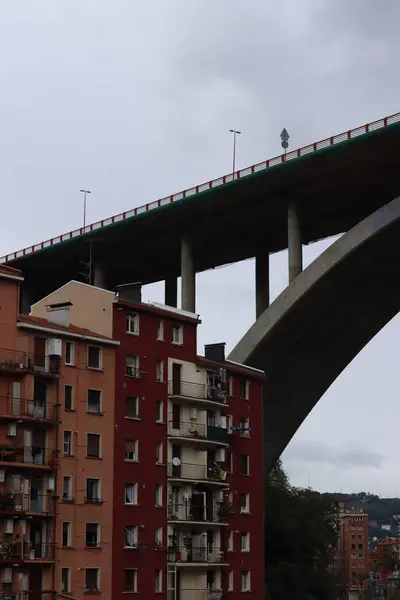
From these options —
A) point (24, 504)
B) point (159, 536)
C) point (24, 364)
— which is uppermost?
point (24, 364)

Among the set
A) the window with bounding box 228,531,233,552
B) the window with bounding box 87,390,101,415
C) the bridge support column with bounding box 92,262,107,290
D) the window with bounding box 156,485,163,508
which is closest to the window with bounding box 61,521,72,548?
the window with bounding box 87,390,101,415

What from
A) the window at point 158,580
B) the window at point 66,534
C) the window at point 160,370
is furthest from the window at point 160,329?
the window at point 66,534

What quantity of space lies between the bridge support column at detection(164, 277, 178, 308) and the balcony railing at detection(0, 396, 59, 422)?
27.1 meters

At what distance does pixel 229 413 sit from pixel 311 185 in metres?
11.3

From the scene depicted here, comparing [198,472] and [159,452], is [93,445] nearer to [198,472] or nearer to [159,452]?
[159,452]

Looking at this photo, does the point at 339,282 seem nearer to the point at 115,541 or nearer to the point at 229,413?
the point at 229,413

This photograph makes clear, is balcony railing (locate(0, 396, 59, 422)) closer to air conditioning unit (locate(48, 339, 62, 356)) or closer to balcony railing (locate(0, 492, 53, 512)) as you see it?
air conditioning unit (locate(48, 339, 62, 356))

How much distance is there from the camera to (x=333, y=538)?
78625 mm

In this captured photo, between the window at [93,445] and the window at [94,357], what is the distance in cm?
276

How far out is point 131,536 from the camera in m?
50.4

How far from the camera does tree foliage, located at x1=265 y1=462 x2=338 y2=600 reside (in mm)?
66062

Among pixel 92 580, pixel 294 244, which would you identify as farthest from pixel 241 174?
pixel 92 580

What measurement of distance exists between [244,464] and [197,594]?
7318 mm

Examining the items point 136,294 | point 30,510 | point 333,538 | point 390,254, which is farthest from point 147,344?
point 333,538
